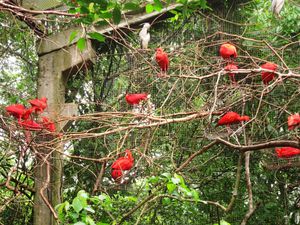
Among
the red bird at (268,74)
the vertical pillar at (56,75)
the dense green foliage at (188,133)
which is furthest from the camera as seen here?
the dense green foliage at (188,133)

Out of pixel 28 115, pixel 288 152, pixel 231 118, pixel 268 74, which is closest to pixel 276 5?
pixel 268 74

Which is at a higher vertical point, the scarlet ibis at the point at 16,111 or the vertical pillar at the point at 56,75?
the vertical pillar at the point at 56,75

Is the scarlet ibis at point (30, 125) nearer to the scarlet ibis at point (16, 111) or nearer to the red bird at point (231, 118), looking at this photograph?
the scarlet ibis at point (16, 111)

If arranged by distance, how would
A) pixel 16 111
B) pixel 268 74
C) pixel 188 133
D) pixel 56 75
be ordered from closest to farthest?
pixel 268 74 < pixel 16 111 < pixel 56 75 < pixel 188 133

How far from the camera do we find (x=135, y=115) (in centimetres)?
202

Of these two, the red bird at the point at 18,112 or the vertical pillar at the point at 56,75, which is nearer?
the red bird at the point at 18,112

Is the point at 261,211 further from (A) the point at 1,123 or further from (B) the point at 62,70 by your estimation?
(A) the point at 1,123

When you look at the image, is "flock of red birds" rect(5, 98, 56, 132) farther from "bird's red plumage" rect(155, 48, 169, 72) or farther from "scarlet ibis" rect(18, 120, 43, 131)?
"bird's red plumage" rect(155, 48, 169, 72)

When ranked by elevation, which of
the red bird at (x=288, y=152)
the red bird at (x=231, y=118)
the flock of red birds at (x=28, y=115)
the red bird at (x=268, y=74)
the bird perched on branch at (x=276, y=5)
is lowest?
the red bird at (x=288, y=152)

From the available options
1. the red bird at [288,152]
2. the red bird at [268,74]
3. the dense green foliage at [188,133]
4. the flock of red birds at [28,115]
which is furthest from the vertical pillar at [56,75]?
the red bird at [288,152]

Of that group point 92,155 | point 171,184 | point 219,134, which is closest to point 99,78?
point 92,155

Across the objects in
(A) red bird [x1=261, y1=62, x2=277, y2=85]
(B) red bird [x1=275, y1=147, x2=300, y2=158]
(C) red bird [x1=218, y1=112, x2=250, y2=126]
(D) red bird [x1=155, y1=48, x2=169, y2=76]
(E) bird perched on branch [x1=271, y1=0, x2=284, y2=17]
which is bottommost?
(B) red bird [x1=275, y1=147, x2=300, y2=158]

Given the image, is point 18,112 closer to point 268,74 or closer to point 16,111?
point 16,111

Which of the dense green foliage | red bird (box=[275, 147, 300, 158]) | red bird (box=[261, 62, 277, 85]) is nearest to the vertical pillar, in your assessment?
the dense green foliage
